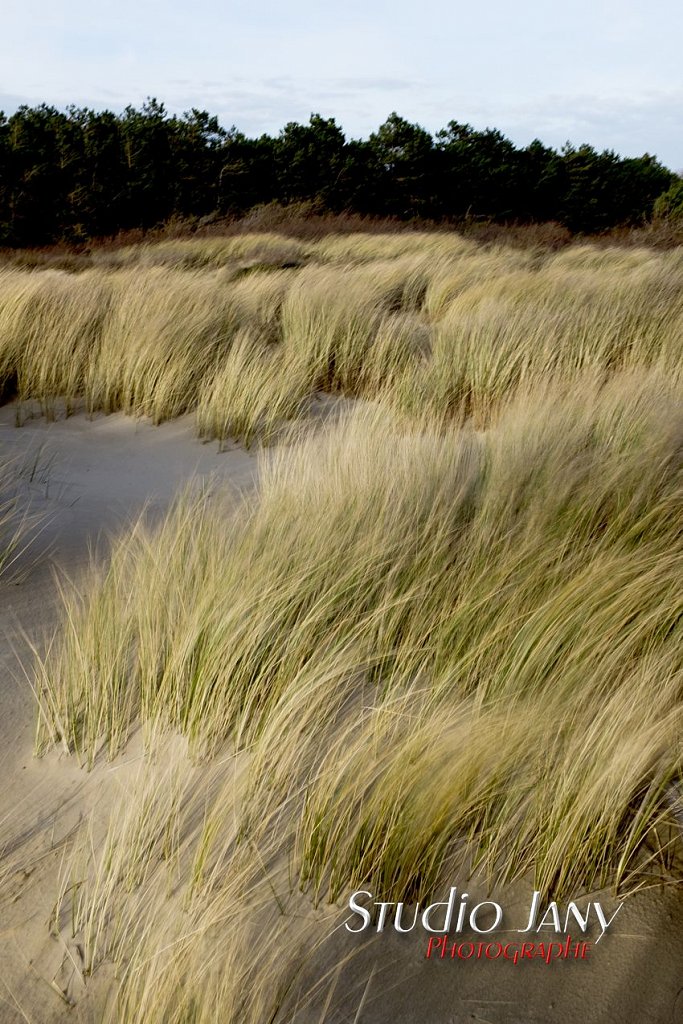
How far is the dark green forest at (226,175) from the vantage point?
62.6 feet

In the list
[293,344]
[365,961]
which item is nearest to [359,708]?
[365,961]

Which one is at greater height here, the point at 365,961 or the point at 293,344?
the point at 293,344

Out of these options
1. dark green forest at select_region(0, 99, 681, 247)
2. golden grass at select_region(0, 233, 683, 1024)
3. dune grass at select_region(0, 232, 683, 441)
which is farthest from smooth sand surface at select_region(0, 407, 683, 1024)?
dark green forest at select_region(0, 99, 681, 247)

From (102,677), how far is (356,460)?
1.25 meters

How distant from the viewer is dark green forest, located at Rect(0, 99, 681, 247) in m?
19.1

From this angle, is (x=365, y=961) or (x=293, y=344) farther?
(x=293, y=344)

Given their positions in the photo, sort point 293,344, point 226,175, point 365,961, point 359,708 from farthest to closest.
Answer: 1. point 226,175
2. point 293,344
3. point 359,708
4. point 365,961

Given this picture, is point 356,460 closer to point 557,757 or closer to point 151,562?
point 151,562

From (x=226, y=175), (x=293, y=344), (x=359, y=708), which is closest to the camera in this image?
(x=359, y=708)

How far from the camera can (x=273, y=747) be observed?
172 centimetres

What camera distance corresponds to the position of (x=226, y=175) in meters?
20.2

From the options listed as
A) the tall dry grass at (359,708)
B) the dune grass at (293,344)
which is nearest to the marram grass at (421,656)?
the tall dry grass at (359,708)

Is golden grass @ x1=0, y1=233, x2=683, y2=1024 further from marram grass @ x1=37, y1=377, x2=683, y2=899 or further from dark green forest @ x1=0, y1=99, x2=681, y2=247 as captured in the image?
dark green forest @ x1=0, y1=99, x2=681, y2=247

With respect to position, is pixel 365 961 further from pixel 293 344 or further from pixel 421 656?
pixel 293 344
